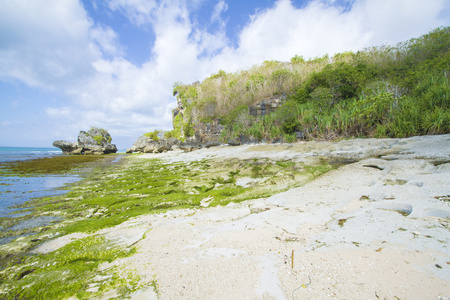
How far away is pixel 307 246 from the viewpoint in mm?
1665

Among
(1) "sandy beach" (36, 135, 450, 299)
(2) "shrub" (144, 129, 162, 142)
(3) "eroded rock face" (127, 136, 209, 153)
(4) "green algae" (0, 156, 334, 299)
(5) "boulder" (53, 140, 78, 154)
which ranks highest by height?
(2) "shrub" (144, 129, 162, 142)

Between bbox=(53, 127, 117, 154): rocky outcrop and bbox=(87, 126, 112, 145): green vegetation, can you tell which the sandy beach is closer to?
bbox=(53, 127, 117, 154): rocky outcrop

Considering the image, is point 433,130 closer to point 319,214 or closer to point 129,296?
point 319,214

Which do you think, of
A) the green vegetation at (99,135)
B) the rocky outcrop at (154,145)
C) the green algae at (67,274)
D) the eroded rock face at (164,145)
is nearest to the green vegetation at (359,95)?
the eroded rock face at (164,145)

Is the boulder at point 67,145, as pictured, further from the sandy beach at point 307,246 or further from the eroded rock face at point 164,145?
the sandy beach at point 307,246

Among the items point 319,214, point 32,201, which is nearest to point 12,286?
point 319,214

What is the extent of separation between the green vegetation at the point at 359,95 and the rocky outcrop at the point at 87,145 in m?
20.8

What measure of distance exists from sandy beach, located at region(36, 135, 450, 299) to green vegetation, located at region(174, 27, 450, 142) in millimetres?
6692

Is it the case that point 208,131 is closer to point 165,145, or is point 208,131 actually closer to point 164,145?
point 165,145

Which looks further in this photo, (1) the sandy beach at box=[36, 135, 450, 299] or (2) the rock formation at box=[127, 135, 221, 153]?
(2) the rock formation at box=[127, 135, 221, 153]

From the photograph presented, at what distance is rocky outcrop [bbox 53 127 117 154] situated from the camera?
29.1 meters

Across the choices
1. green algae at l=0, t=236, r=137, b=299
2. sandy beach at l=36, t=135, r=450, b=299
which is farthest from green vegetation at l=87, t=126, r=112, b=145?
sandy beach at l=36, t=135, r=450, b=299

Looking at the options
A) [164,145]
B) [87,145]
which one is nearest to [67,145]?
[87,145]

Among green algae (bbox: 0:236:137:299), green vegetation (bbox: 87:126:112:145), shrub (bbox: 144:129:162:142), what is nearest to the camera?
green algae (bbox: 0:236:137:299)
